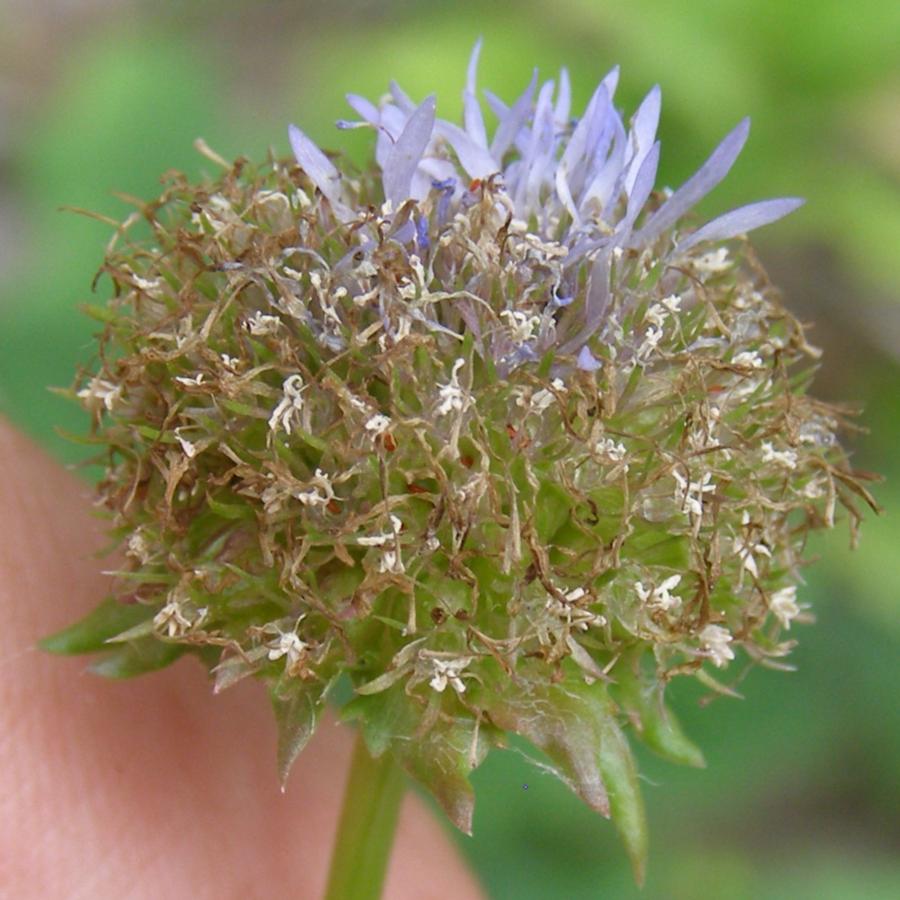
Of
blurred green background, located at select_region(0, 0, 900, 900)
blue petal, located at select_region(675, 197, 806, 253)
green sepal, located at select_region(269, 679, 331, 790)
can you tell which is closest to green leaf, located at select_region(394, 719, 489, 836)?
green sepal, located at select_region(269, 679, 331, 790)

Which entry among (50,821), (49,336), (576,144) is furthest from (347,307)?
(49,336)

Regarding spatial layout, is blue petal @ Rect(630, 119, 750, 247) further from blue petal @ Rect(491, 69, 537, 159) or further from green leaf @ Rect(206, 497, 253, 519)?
green leaf @ Rect(206, 497, 253, 519)

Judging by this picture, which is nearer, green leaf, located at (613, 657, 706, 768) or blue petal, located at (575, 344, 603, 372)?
blue petal, located at (575, 344, 603, 372)

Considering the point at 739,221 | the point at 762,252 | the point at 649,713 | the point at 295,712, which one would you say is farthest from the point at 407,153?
the point at 762,252

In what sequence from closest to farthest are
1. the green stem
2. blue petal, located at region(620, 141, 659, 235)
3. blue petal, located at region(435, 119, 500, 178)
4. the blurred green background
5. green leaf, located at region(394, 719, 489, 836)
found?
1. green leaf, located at region(394, 719, 489, 836)
2. blue petal, located at region(620, 141, 659, 235)
3. blue petal, located at region(435, 119, 500, 178)
4. the green stem
5. the blurred green background

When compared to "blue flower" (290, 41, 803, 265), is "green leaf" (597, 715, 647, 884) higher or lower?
lower

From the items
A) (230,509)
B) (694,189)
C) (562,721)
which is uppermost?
(694,189)

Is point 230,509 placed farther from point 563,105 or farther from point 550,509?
point 563,105
